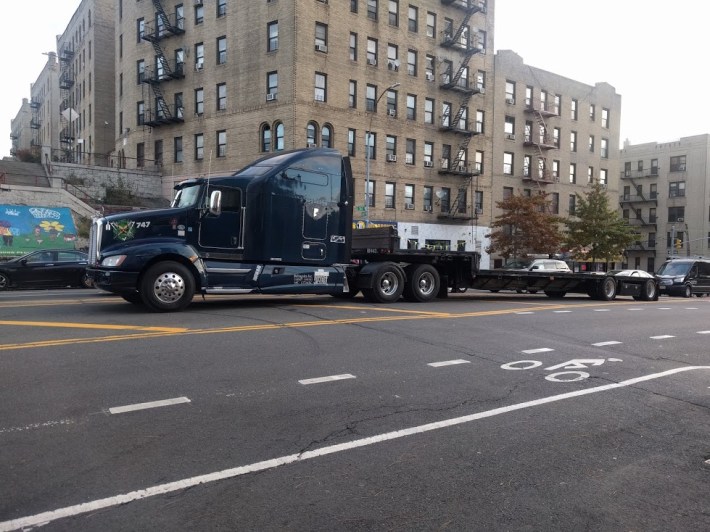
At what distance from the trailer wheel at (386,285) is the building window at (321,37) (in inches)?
937

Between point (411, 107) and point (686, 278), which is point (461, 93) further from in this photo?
point (686, 278)

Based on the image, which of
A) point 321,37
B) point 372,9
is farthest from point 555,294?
point 372,9

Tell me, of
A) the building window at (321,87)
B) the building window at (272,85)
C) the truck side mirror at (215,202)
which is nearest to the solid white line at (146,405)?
the truck side mirror at (215,202)

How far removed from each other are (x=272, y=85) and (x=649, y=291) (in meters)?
24.0

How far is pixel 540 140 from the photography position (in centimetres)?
4812

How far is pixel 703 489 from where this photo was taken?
3.70m

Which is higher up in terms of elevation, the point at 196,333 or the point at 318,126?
the point at 318,126

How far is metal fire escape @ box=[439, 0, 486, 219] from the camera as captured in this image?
4066 centimetres

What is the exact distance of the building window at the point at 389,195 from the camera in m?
38.2

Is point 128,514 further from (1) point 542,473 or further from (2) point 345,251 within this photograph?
(2) point 345,251

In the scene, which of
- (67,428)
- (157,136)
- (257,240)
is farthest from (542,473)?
(157,136)

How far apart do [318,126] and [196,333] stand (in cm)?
2706

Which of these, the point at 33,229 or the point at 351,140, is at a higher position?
the point at 351,140

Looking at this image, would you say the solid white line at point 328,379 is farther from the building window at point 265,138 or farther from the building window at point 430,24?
the building window at point 430,24
